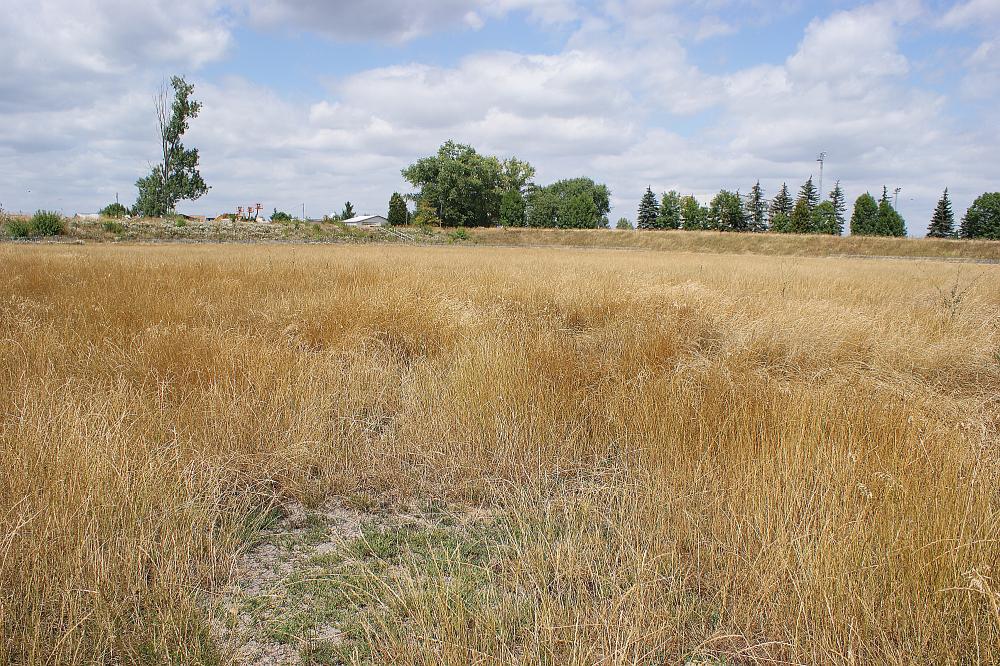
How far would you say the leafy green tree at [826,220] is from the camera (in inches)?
2931

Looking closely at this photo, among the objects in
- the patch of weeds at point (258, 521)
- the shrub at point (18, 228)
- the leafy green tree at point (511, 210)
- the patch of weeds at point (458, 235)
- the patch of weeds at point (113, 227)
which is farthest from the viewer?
the leafy green tree at point (511, 210)

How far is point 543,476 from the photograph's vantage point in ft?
10.5

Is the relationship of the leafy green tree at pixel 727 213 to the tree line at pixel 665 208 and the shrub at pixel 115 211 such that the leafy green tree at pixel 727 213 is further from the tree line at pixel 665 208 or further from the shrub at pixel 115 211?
the shrub at pixel 115 211

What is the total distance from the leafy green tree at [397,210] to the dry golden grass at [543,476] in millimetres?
68781

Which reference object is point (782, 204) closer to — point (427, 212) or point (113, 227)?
point (427, 212)

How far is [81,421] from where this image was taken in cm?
280

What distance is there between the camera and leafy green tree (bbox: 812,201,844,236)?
74.4m

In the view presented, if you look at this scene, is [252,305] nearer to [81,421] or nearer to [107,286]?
[107,286]

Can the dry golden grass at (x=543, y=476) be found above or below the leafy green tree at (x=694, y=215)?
below

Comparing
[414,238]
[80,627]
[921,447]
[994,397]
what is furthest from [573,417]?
[414,238]

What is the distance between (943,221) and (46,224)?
295 feet

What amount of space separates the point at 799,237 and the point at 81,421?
57.9 meters

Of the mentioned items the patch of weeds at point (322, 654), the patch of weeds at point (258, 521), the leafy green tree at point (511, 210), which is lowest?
the patch of weeds at point (322, 654)

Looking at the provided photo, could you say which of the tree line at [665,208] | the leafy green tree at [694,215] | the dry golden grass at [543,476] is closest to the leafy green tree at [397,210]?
the tree line at [665,208]
